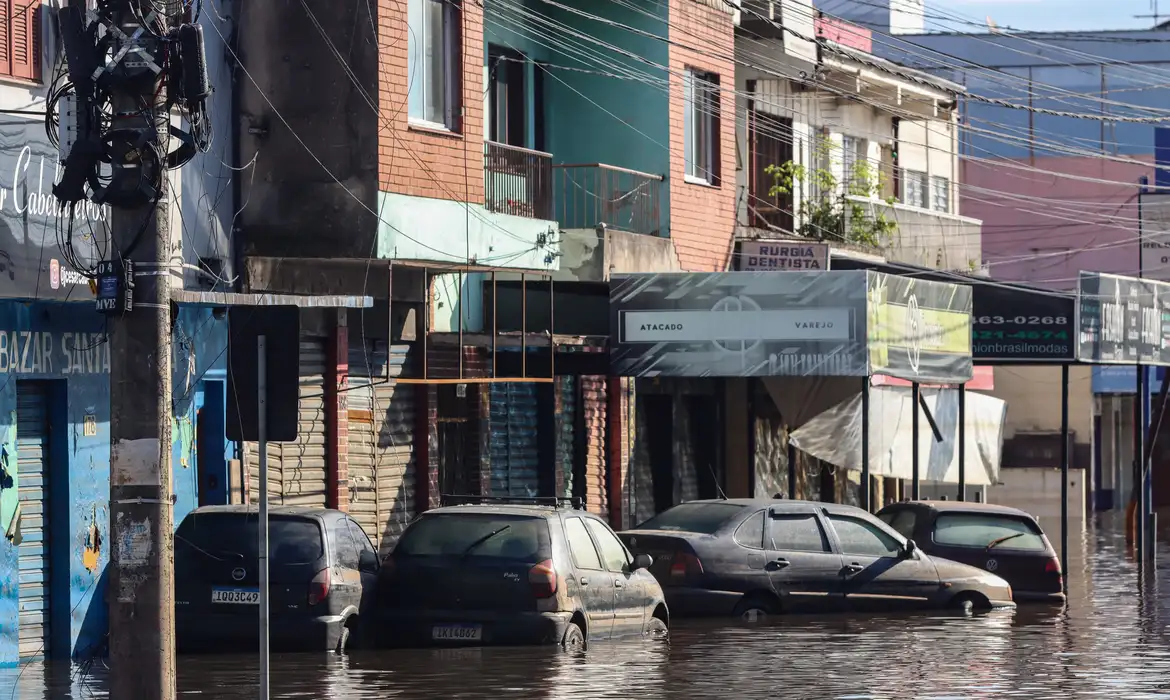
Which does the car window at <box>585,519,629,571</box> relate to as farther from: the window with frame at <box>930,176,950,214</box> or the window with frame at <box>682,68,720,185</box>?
the window with frame at <box>930,176,950,214</box>

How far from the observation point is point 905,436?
108ft

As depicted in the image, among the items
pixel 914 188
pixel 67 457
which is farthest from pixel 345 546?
pixel 914 188

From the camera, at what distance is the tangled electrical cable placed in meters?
11.5

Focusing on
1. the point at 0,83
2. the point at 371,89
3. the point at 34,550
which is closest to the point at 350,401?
the point at 371,89

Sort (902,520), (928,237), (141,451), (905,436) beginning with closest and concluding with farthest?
(141,451) → (902,520) → (905,436) → (928,237)

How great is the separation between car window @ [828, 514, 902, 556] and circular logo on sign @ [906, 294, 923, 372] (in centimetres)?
473

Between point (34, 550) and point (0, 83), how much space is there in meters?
4.13

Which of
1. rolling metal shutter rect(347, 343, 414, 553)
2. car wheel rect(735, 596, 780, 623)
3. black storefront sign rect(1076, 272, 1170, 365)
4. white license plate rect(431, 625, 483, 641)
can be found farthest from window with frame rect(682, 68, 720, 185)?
white license plate rect(431, 625, 483, 641)

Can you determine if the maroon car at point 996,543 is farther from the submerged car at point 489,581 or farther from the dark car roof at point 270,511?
the dark car roof at point 270,511

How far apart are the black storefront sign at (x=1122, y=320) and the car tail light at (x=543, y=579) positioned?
14.9 meters

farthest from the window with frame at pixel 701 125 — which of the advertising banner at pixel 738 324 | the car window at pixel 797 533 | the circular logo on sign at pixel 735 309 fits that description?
the car window at pixel 797 533

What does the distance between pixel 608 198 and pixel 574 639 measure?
11.7 metres

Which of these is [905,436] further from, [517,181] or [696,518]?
[696,518]

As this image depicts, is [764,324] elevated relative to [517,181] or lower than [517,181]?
lower
